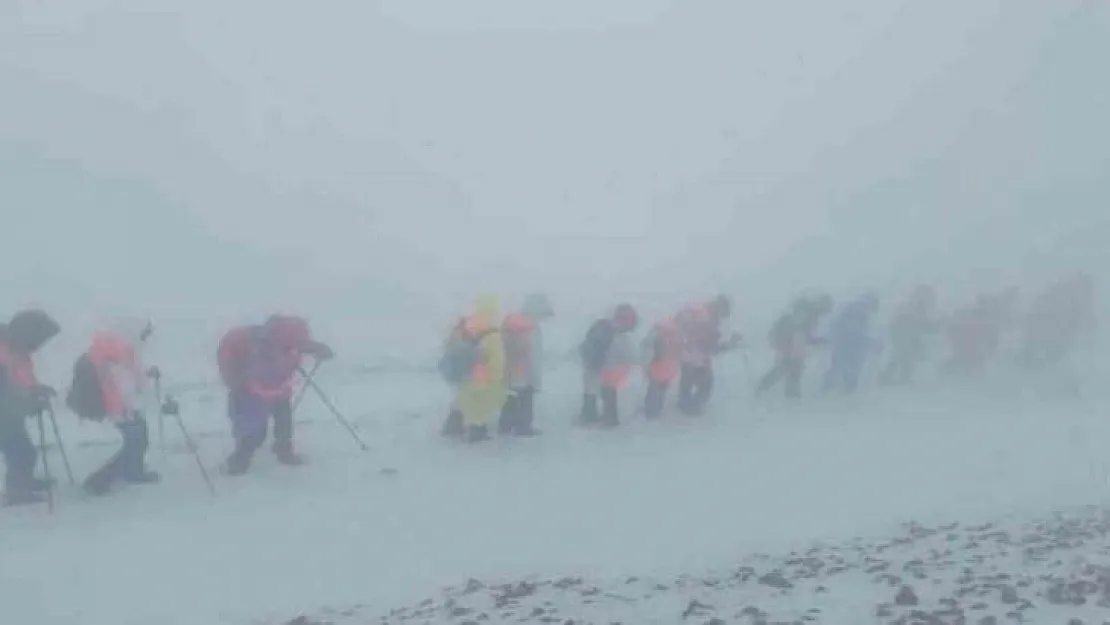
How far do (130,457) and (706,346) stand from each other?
604 cm

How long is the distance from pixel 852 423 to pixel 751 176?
46805 mm

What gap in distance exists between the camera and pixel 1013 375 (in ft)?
55.2

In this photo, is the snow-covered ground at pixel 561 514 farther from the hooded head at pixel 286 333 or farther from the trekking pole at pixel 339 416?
the hooded head at pixel 286 333

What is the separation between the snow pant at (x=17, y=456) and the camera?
1038 cm

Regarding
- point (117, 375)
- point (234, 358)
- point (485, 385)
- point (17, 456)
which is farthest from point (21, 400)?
point (485, 385)

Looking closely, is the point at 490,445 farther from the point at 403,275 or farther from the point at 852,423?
the point at 403,275

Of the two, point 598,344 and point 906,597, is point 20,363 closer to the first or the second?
point 598,344

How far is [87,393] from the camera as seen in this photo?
35.6 feet

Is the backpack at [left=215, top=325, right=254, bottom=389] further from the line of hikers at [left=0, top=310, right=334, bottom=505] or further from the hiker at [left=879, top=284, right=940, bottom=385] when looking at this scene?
the hiker at [left=879, top=284, right=940, bottom=385]

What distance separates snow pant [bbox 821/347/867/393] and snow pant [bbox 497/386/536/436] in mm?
4205

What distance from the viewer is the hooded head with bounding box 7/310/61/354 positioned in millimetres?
10609

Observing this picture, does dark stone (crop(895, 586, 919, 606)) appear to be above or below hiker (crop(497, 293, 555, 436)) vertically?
below

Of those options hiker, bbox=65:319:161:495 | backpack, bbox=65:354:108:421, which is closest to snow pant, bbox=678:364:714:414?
hiker, bbox=65:319:161:495

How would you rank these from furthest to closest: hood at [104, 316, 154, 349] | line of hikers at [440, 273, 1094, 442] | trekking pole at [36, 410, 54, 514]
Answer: line of hikers at [440, 273, 1094, 442], hood at [104, 316, 154, 349], trekking pole at [36, 410, 54, 514]
